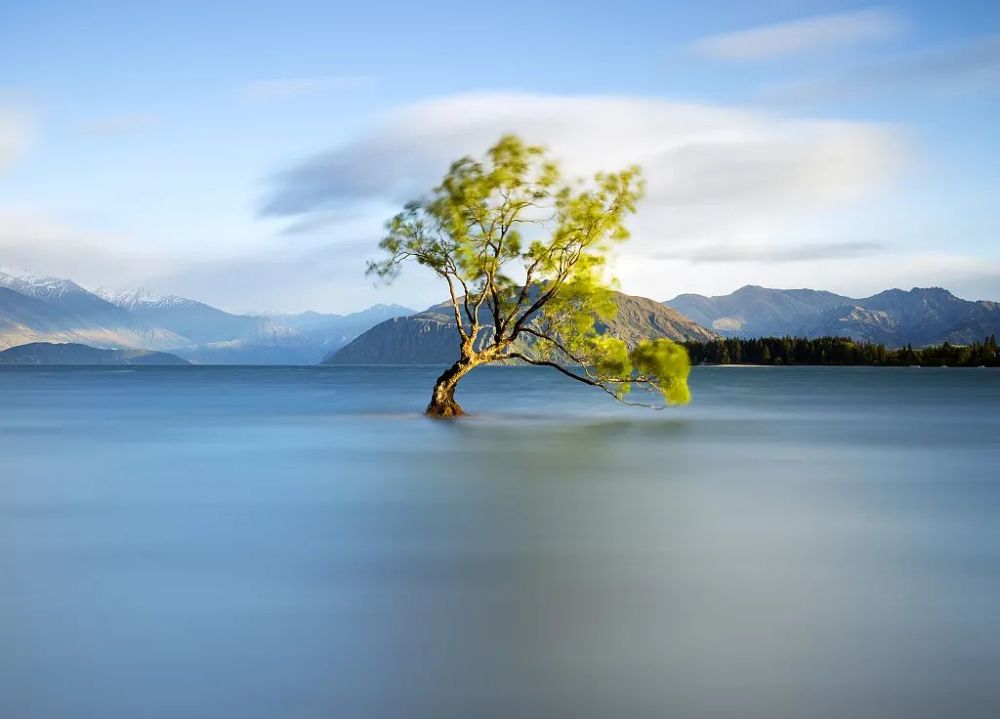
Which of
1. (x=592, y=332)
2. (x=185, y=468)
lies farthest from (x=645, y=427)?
(x=185, y=468)

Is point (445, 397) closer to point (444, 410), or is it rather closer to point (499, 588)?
point (444, 410)

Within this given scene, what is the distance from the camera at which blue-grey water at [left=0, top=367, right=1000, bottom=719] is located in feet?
29.8

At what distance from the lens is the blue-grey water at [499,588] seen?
9070 mm

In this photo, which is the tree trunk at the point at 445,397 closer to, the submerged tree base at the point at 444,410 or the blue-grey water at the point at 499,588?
the submerged tree base at the point at 444,410

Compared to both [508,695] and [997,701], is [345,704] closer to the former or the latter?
[508,695]

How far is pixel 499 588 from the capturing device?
13.4 m

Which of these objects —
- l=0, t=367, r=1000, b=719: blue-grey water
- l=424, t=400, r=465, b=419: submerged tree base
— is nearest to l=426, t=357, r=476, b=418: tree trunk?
l=424, t=400, r=465, b=419: submerged tree base

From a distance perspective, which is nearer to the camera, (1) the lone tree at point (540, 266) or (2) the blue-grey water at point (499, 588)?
(2) the blue-grey water at point (499, 588)

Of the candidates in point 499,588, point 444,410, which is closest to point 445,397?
point 444,410

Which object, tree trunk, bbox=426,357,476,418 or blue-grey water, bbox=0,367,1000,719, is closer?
blue-grey water, bbox=0,367,1000,719

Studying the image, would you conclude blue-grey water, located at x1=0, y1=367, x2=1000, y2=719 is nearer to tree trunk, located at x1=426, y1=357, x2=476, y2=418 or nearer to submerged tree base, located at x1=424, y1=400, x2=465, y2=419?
tree trunk, located at x1=426, y1=357, x2=476, y2=418

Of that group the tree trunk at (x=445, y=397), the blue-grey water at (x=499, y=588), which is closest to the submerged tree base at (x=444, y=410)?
the tree trunk at (x=445, y=397)

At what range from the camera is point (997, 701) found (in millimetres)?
8820

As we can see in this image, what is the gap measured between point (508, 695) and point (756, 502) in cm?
1539
